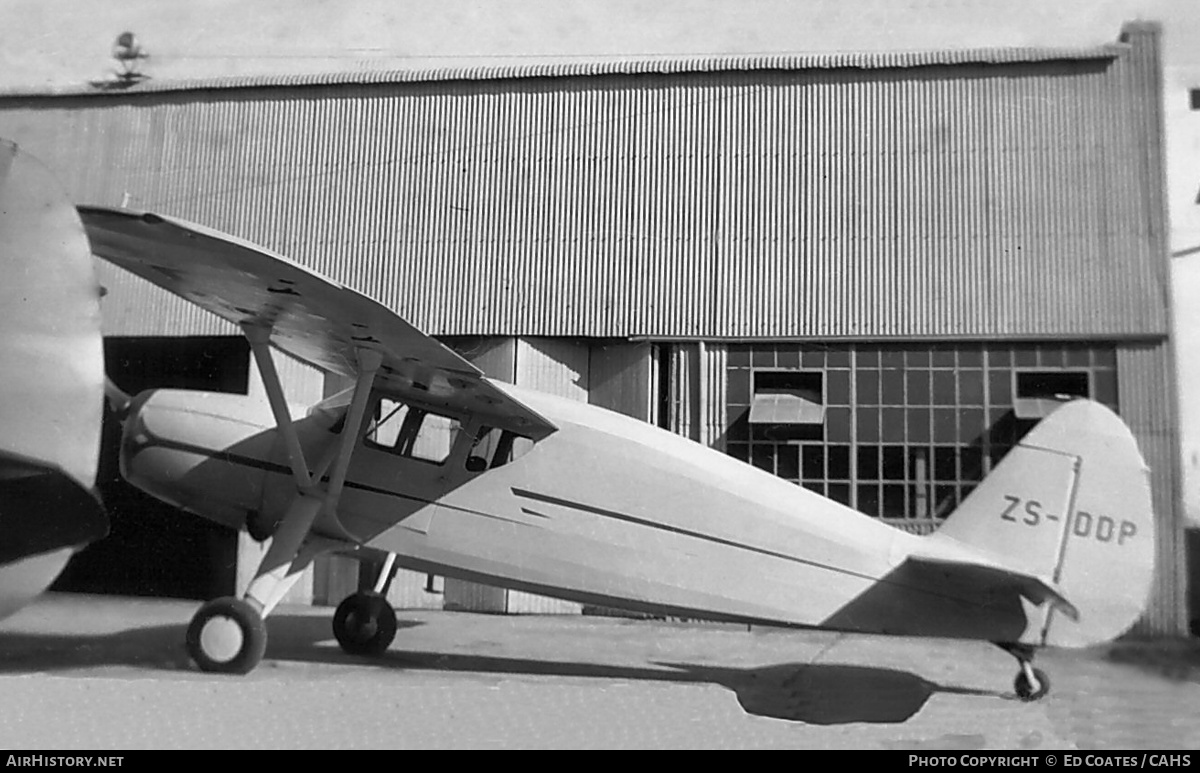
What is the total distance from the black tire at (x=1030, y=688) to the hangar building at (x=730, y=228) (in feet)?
8.86

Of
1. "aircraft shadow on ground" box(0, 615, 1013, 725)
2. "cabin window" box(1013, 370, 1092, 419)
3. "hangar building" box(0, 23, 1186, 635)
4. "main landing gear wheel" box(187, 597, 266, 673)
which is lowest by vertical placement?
"aircraft shadow on ground" box(0, 615, 1013, 725)

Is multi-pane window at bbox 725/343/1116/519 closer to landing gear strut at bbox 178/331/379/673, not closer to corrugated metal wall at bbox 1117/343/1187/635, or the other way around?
corrugated metal wall at bbox 1117/343/1187/635

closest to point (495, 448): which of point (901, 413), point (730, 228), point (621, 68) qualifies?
point (730, 228)

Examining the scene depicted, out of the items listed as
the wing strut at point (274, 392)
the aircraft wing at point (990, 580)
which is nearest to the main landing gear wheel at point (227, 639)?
the wing strut at point (274, 392)

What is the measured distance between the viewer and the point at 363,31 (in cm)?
599

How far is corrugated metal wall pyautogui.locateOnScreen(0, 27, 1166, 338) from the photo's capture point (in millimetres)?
7434

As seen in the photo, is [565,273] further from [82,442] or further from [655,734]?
[82,442]

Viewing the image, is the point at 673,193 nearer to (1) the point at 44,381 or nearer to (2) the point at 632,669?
(2) the point at 632,669

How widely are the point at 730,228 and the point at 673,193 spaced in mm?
671

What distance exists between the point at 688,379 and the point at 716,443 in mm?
730

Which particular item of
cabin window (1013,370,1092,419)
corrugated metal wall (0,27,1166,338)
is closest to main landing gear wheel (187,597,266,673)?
corrugated metal wall (0,27,1166,338)

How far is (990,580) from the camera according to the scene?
5398 mm

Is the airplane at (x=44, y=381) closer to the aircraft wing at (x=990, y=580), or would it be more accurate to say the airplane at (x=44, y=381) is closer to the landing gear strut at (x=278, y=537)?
the landing gear strut at (x=278, y=537)

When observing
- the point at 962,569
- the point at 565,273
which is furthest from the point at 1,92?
the point at 962,569
